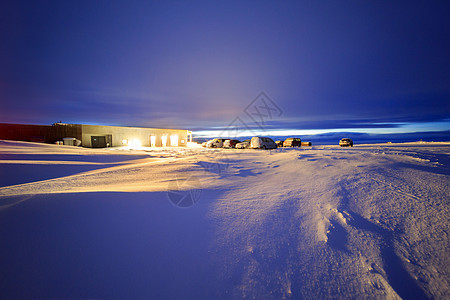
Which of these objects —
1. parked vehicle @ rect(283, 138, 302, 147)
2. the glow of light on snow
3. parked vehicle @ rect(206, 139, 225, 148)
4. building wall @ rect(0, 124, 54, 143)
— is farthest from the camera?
the glow of light on snow

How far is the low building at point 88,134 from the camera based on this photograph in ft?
70.7

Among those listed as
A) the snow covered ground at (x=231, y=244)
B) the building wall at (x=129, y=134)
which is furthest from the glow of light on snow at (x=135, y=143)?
the snow covered ground at (x=231, y=244)

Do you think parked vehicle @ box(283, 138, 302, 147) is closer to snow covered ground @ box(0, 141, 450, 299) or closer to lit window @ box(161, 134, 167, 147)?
lit window @ box(161, 134, 167, 147)

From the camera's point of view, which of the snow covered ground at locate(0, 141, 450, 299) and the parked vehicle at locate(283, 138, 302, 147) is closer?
the snow covered ground at locate(0, 141, 450, 299)

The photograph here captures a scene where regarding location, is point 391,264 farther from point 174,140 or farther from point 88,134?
point 174,140

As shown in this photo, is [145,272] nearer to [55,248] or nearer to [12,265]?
[55,248]

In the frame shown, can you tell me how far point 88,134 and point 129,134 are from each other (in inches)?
186

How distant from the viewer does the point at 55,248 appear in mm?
1774

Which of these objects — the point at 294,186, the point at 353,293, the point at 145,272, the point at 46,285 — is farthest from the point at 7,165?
the point at 353,293

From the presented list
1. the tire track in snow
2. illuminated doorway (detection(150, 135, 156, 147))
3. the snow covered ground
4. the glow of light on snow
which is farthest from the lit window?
the tire track in snow

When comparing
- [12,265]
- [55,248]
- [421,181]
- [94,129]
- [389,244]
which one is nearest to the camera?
[12,265]

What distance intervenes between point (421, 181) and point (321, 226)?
99.2 inches

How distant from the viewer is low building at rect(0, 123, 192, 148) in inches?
848

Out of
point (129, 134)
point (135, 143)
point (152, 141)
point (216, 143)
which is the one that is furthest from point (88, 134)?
point (216, 143)
